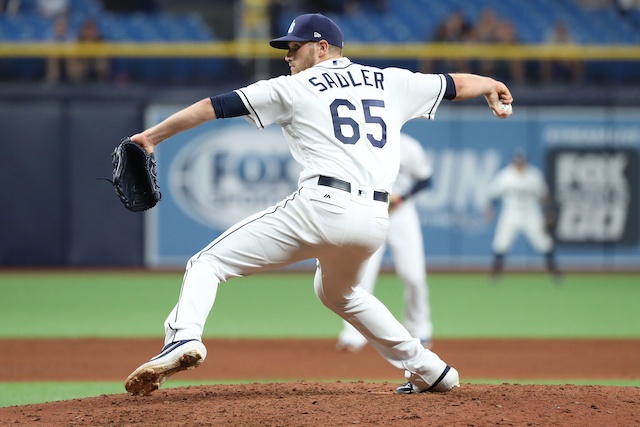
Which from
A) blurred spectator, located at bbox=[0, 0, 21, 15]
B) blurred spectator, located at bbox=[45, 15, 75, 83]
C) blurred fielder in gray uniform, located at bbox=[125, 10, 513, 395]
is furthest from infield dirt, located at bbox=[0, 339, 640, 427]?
blurred spectator, located at bbox=[0, 0, 21, 15]

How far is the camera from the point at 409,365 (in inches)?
205

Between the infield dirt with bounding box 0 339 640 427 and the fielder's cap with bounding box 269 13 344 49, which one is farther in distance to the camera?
the fielder's cap with bounding box 269 13 344 49

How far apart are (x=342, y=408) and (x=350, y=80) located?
1535 millimetres

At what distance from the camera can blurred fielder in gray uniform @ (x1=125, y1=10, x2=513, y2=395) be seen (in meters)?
4.58

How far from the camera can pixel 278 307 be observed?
39.5ft

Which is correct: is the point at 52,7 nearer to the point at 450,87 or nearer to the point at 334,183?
the point at 450,87

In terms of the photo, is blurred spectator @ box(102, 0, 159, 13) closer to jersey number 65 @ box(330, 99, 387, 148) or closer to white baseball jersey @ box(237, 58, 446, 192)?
white baseball jersey @ box(237, 58, 446, 192)

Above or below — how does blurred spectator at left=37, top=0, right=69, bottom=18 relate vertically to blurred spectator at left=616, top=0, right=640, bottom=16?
below

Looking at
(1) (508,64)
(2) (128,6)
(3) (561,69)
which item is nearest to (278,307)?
(1) (508,64)

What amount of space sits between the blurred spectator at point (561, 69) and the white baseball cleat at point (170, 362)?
44.3 feet

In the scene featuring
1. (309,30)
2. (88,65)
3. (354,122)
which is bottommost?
(354,122)

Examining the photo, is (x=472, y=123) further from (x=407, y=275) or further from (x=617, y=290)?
(x=407, y=275)

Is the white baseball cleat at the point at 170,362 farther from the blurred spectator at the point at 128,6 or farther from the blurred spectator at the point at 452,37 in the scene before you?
the blurred spectator at the point at 128,6

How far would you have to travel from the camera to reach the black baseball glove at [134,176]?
4.63 meters
